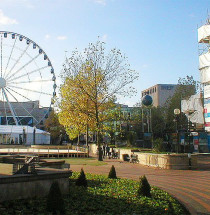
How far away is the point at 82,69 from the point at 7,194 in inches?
850

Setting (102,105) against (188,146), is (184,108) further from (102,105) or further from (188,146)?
(102,105)

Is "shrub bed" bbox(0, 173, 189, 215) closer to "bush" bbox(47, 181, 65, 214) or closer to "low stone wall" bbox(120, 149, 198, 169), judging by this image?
"bush" bbox(47, 181, 65, 214)

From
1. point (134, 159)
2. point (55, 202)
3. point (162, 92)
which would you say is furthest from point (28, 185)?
point (162, 92)

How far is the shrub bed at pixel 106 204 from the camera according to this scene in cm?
830

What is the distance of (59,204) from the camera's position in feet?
25.9

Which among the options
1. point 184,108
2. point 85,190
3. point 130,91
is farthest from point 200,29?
point 85,190

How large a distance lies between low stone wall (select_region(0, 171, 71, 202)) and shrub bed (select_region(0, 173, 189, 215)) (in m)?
0.24

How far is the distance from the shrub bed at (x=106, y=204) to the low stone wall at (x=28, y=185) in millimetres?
245

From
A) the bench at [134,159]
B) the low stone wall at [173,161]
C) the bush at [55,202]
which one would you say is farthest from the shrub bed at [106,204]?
the bench at [134,159]

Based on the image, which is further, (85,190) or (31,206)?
(85,190)

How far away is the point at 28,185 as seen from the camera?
9312 mm

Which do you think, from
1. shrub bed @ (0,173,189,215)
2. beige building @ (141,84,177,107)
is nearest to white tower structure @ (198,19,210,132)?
shrub bed @ (0,173,189,215)

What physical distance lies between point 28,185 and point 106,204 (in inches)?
95.4

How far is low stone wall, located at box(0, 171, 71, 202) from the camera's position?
8.79 metres
